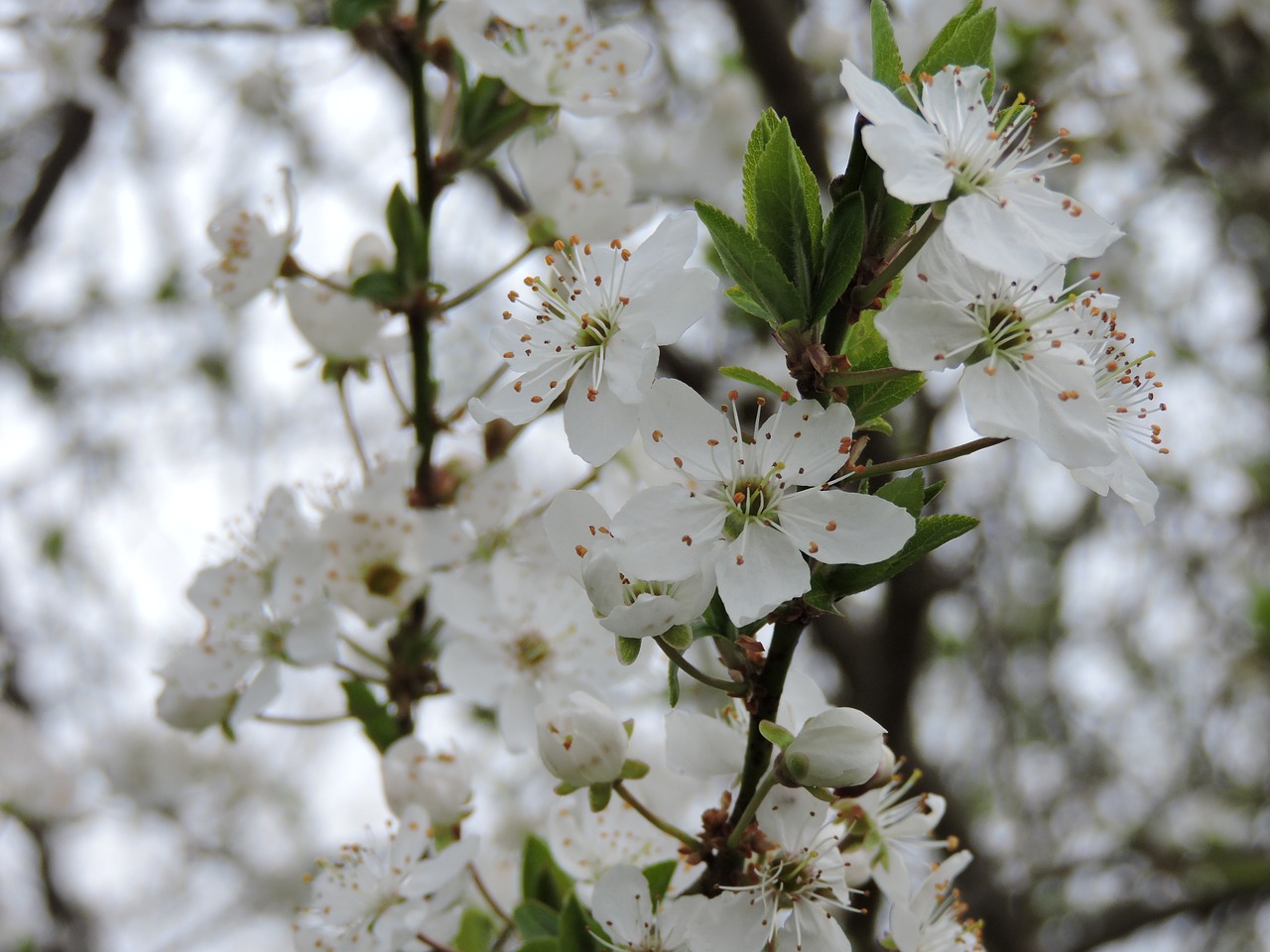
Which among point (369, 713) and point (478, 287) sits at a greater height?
point (478, 287)

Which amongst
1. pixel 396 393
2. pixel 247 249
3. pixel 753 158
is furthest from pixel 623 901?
pixel 247 249

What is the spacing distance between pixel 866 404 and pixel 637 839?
0.61 meters

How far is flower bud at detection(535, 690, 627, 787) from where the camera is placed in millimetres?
1060

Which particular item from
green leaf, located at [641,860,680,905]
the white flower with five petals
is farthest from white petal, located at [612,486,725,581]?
green leaf, located at [641,860,680,905]

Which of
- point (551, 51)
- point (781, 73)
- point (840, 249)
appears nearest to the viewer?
point (840, 249)

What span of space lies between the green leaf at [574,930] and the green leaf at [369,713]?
39 cm

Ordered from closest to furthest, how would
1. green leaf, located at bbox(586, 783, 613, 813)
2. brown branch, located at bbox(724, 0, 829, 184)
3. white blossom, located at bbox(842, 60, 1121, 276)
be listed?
white blossom, located at bbox(842, 60, 1121, 276), green leaf, located at bbox(586, 783, 613, 813), brown branch, located at bbox(724, 0, 829, 184)

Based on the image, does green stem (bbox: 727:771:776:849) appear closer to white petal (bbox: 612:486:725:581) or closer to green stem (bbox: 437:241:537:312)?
white petal (bbox: 612:486:725:581)

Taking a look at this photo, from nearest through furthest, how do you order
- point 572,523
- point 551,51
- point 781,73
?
point 572,523 → point 551,51 → point 781,73

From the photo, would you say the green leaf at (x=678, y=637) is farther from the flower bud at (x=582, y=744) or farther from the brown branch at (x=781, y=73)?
the brown branch at (x=781, y=73)

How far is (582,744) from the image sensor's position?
1060 millimetres

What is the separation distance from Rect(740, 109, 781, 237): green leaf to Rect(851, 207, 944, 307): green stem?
107mm

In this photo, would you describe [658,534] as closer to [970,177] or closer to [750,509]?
[750,509]

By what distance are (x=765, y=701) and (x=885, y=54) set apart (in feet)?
1.91
